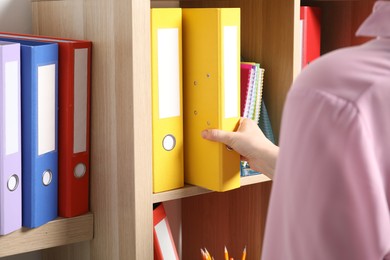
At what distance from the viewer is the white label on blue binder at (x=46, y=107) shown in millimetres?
1202

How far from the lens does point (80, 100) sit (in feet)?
4.11

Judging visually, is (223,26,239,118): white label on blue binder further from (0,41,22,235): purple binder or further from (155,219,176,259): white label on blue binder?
(0,41,22,235): purple binder

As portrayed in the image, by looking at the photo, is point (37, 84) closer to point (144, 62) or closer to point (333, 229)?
point (144, 62)

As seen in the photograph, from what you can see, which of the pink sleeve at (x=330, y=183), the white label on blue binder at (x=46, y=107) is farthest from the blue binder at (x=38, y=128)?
the pink sleeve at (x=330, y=183)

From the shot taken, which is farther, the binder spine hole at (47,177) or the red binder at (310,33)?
the red binder at (310,33)

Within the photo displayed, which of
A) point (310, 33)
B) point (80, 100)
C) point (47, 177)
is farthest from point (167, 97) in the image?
point (310, 33)

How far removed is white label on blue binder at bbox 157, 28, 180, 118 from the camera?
1.25 metres

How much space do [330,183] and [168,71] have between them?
706mm

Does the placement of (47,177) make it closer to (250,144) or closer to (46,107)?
(46,107)

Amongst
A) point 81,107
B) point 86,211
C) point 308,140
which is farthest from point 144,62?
point 308,140

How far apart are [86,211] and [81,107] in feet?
0.67

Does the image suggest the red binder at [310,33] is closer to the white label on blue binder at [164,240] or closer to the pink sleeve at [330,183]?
the white label on blue binder at [164,240]

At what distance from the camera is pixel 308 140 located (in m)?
0.61

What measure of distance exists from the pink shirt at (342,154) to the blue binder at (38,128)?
67cm
